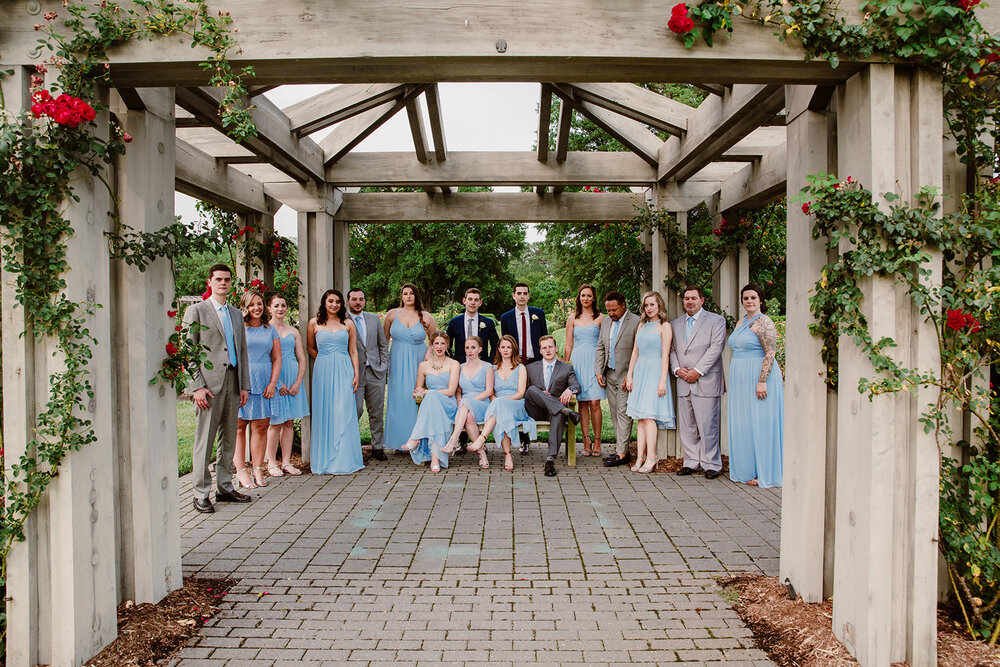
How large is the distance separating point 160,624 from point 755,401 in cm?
505

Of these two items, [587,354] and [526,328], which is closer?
[587,354]

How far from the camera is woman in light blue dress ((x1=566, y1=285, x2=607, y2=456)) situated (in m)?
7.51

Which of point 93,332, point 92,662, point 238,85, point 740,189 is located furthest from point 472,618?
point 740,189

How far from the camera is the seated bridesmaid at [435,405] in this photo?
22.4 feet

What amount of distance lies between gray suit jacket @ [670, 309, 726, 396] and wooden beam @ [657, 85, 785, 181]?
1.52 m

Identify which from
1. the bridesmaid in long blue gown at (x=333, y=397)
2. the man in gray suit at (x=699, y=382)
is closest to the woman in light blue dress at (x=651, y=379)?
the man in gray suit at (x=699, y=382)

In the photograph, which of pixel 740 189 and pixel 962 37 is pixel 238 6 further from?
pixel 740 189

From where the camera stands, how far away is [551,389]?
7172 millimetres

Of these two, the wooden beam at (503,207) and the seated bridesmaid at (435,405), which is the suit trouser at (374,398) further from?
the wooden beam at (503,207)

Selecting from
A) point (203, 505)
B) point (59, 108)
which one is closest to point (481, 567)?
point (203, 505)

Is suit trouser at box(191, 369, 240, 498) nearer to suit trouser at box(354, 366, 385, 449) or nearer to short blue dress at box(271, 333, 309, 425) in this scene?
short blue dress at box(271, 333, 309, 425)

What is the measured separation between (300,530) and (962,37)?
477cm

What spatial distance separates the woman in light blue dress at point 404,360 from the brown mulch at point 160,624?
3798 millimetres

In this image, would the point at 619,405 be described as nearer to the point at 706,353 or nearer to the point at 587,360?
the point at 587,360
